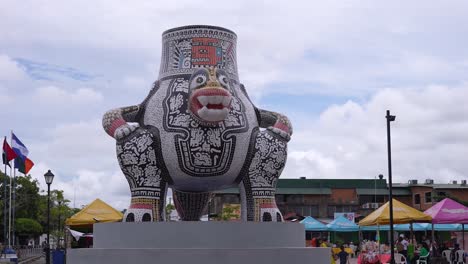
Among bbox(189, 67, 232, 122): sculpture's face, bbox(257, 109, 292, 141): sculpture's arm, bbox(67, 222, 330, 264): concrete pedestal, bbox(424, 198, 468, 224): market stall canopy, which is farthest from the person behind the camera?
bbox(424, 198, 468, 224): market stall canopy

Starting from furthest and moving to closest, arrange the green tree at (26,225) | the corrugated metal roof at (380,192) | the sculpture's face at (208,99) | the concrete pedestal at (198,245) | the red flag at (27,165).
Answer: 1. the corrugated metal roof at (380,192)
2. the green tree at (26,225)
3. the red flag at (27,165)
4. the sculpture's face at (208,99)
5. the concrete pedestal at (198,245)

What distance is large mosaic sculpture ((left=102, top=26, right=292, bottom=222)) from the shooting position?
470 inches

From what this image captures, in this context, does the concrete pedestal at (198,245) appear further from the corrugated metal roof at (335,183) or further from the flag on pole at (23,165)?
the corrugated metal roof at (335,183)

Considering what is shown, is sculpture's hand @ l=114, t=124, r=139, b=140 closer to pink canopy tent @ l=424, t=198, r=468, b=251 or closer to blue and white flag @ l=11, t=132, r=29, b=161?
pink canopy tent @ l=424, t=198, r=468, b=251

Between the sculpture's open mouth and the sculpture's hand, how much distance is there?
50.5 inches

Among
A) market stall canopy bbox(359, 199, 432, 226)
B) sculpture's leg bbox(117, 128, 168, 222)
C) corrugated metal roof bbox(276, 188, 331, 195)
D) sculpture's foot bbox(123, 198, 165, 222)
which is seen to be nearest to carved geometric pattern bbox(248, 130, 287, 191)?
sculpture's leg bbox(117, 128, 168, 222)

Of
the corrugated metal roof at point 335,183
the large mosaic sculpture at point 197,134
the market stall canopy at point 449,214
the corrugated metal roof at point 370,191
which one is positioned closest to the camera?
the large mosaic sculpture at point 197,134

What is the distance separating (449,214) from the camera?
68.2 ft

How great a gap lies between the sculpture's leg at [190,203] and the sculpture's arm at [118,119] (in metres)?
1.80

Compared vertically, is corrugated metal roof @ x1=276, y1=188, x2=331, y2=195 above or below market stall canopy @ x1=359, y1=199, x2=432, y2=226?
above

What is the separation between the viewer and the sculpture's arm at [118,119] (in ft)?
40.8

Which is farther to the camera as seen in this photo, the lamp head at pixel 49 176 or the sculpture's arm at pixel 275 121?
the lamp head at pixel 49 176

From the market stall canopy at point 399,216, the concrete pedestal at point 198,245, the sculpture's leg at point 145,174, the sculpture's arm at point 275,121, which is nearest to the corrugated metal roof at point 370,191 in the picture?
the market stall canopy at point 399,216

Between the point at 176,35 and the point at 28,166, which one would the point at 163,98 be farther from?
the point at 28,166
